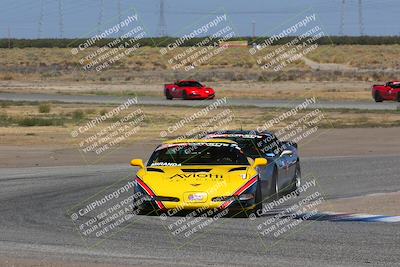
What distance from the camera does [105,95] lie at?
7156 cm

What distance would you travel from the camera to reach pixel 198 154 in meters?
18.2

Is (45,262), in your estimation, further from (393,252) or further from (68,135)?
(68,135)

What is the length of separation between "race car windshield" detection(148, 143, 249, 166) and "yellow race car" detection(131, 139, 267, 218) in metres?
0.02

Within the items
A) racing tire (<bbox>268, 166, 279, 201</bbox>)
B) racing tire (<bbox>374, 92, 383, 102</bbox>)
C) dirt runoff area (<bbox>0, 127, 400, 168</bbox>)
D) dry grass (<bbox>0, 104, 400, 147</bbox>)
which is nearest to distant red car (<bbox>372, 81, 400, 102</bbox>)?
racing tire (<bbox>374, 92, 383, 102</bbox>)

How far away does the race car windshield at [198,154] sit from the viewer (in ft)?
58.0

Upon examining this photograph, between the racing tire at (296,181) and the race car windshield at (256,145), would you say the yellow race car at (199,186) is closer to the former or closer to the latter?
the race car windshield at (256,145)

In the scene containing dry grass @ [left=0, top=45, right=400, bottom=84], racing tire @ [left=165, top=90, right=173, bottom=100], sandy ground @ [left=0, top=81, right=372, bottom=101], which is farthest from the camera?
dry grass @ [left=0, top=45, right=400, bottom=84]

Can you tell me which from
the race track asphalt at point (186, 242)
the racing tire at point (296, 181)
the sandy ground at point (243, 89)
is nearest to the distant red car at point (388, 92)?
the sandy ground at point (243, 89)

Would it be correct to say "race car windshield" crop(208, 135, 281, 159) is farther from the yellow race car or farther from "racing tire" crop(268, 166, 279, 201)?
the yellow race car

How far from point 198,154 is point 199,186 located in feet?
5.19

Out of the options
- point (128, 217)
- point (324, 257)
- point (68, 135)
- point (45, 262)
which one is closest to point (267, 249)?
point (324, 257)

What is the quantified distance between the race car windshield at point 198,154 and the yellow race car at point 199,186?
22 millimetres

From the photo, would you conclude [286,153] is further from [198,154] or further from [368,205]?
[198,154]

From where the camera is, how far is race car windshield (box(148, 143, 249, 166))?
1769 cm
